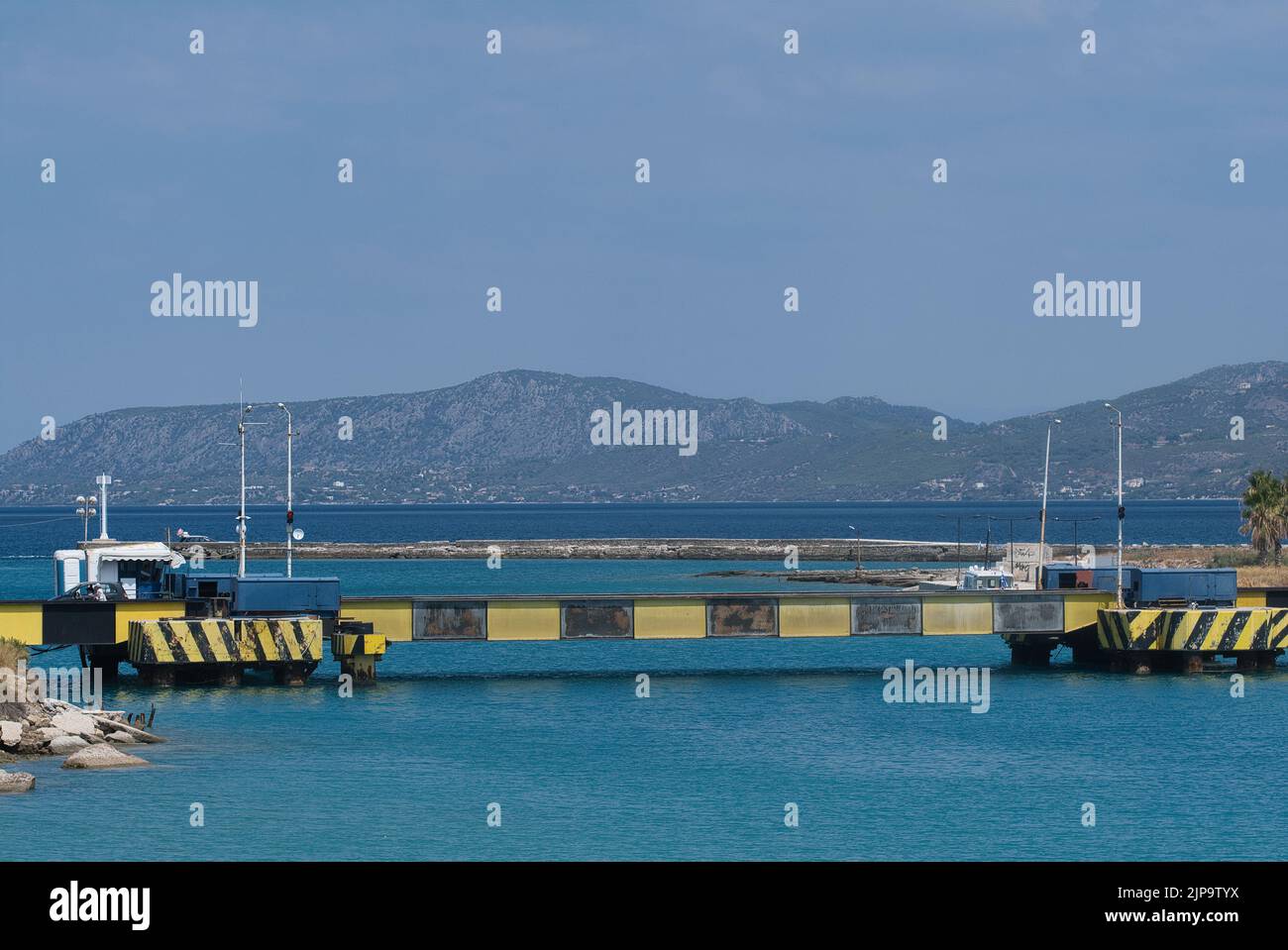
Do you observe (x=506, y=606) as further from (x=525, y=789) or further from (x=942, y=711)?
(x=525, y=789)

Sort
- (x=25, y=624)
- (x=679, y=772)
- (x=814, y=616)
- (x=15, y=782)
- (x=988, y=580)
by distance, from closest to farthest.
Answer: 1. (x=15, y=782)
2. (x=679, y=772)
3. (x=25, y=624)
4. (x=814, y=616)
5. (x=988, y=580)

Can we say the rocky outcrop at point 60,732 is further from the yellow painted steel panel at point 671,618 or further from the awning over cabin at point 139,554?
the yellow painted steel panel at point 671,618

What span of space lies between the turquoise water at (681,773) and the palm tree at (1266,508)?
6542cm

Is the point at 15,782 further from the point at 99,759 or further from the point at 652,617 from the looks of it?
the point at 652,617

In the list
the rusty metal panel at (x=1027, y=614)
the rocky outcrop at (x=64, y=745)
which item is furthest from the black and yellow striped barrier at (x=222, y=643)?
the rusty metal panel at (x=1027, y=614)

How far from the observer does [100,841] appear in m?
32.3

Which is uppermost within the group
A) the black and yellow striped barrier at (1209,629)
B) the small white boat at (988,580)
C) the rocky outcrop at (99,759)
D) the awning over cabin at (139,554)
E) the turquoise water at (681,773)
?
the awning over cabin at (139,554)

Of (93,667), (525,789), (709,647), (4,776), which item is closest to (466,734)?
(525,789)

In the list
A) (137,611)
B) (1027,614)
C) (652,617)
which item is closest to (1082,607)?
(1027,614)

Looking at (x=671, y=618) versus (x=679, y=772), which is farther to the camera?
(x=671, y=618)

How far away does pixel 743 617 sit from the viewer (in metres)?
62.7

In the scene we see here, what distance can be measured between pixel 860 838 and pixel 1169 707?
82.1ft

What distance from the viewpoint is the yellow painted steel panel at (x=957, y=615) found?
63500 millimetres

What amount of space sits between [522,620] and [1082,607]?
22.9 m
